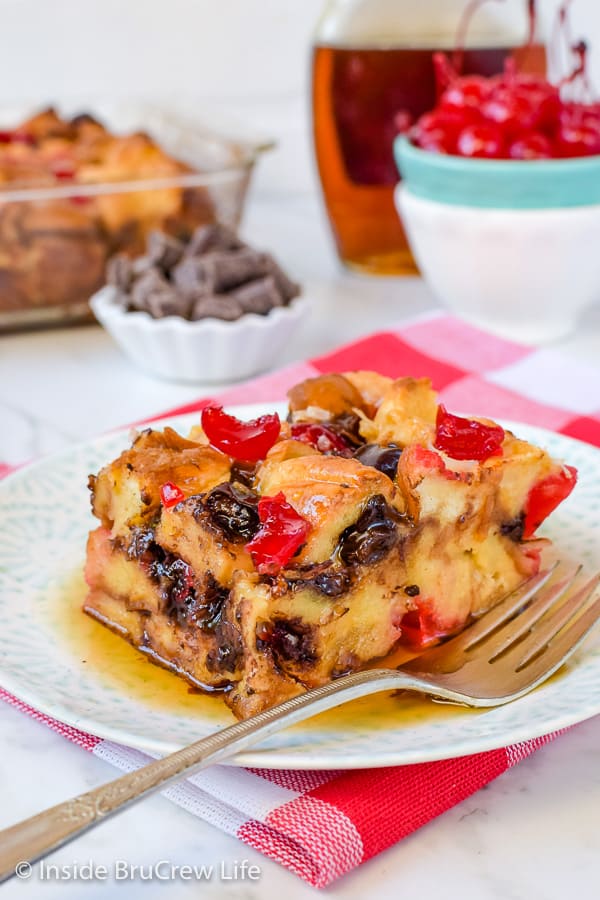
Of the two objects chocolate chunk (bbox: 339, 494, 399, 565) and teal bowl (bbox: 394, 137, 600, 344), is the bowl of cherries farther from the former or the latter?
chocolate chunk (bbox: 339, 494, 399, 565)

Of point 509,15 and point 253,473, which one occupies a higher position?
point 509,15

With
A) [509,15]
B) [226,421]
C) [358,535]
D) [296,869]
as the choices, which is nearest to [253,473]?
[226,421]

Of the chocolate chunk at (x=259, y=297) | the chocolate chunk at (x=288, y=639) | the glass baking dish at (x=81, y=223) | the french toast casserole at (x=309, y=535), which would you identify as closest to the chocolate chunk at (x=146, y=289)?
the chocolate chunk at (x=259, y=297)

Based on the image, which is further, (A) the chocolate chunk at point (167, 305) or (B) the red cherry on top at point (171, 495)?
(A) the chocolate chunk at point (167, 305)

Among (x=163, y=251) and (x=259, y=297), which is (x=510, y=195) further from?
(x=163, y=251)

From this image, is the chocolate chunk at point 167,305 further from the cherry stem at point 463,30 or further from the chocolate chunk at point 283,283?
the cherry stem at point 463,30

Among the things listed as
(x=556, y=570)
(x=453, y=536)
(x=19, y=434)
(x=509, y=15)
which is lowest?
(x=19, y=434)

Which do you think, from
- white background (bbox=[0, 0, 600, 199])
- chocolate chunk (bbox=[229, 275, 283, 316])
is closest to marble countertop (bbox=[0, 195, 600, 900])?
chocolate chunk (bbox=[229, 275, 283, 316])

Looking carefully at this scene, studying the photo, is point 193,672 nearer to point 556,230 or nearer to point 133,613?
point 133,613
